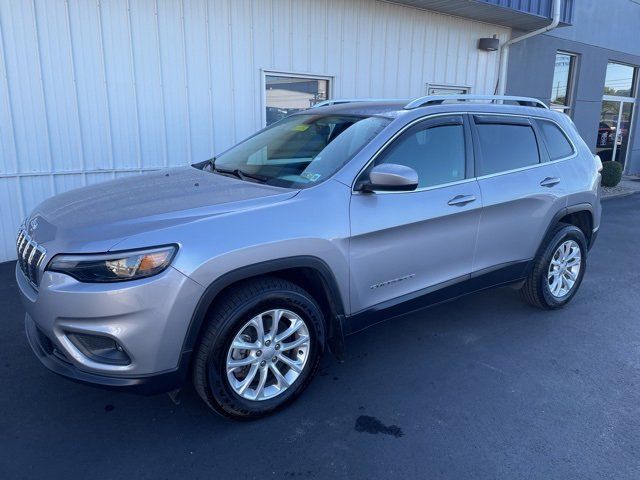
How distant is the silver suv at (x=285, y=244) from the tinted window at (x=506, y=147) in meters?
0.02

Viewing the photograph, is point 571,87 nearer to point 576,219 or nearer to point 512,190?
point 576,219

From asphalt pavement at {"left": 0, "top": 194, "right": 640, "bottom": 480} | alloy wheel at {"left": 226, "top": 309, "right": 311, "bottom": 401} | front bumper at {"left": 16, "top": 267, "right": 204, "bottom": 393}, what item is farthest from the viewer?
alloy wheel at {"left": 226, "top": 309, "right": 311, "bottom": 401}

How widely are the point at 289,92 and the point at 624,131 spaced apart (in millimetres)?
11867

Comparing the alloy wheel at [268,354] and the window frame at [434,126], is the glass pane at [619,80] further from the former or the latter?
the alloy wheel at [268,354]

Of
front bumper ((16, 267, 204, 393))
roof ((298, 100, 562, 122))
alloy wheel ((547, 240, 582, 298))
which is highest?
roof ((298, 100, 562, 122))

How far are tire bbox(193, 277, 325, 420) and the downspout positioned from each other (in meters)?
9.11

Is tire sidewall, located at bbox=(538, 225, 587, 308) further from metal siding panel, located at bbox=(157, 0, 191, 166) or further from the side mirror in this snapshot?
metal siding panel, located at bbox=(157, 0, 191, 166)

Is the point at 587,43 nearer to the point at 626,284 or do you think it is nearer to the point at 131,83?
the point at 626,284

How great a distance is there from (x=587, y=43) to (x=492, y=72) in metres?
3.66

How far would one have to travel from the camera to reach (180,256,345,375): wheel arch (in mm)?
2467

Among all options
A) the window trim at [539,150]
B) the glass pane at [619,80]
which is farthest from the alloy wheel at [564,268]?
the glass pane at [619,80]

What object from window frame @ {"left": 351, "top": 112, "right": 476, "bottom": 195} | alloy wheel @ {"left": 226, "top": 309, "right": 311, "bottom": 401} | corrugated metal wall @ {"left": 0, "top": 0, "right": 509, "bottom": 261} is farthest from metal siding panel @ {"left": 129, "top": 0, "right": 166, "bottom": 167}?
alloy wheel @ {"left": 226, "top": 309, "right": 311, "bottom": 401}

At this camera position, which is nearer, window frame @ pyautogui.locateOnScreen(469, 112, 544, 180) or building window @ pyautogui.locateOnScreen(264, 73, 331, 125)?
window frame @ pyautogui.locateOnScreen(469, 112, 544, 180)

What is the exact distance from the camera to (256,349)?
274 centimetres
